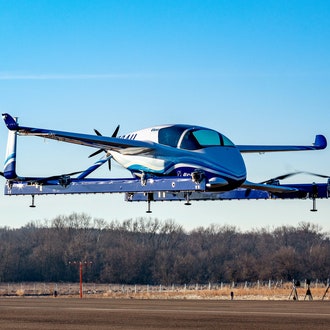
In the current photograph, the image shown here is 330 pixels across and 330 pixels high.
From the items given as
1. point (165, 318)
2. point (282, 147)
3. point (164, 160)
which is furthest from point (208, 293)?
point (165, 318)

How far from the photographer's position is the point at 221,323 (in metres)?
29.6

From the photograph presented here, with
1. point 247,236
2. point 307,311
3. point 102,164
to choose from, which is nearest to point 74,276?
point 247,236

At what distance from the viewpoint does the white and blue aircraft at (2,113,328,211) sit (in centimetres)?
4262

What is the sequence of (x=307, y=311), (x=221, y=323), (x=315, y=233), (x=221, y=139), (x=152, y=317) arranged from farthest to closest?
(x=315, y=233)
(x=221, y=139)
(x=307, y=311)
(x=152, y=317)
(x=221, y=323)

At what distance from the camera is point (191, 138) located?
43531 mm

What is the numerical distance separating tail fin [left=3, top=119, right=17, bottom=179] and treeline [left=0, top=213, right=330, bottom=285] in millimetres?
91879

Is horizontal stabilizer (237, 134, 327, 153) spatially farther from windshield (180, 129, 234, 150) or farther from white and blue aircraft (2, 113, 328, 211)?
windshield (180, 129, 234, 150)

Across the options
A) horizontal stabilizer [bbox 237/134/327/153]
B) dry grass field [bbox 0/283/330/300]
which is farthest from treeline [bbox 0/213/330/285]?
horizontal stabilizer [bbox 237/134/327/153]

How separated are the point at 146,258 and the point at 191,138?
11276 centimetres

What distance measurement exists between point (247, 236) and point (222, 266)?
42670 mm

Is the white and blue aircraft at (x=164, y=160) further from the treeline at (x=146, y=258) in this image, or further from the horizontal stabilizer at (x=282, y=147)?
the treeline at (x=146, y=258)

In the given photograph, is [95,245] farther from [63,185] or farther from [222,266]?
[63,185]

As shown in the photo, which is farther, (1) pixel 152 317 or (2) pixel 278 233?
(2) pixel 278 233

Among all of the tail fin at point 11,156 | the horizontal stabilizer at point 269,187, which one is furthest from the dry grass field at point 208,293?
the tail fin at point 11,156
